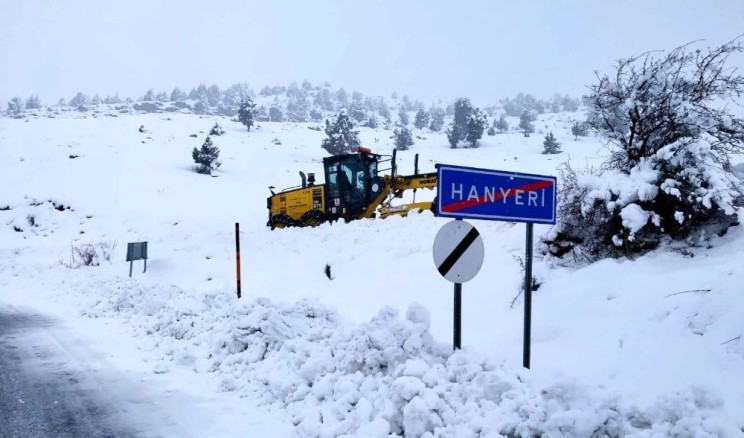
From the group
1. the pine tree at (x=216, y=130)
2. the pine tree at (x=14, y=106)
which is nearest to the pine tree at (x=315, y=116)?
the pine tree at (x=216, y=130)

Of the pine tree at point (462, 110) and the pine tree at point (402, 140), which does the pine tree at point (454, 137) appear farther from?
the pine tree at point (462, 110)

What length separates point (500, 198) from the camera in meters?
4.52

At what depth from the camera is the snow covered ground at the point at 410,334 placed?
3523 millimetres

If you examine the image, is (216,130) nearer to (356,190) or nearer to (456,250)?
(356,190)

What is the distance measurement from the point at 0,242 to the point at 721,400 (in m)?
29.6

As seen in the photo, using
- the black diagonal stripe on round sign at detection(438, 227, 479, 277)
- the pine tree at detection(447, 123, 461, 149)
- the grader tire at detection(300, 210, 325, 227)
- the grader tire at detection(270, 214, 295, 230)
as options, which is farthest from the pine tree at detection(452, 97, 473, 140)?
the black diagonal stripe on round sign at detection(438, 227, 479, 277)

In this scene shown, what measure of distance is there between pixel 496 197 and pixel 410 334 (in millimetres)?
1552

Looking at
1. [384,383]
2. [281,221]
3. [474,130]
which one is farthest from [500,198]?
[474,130]

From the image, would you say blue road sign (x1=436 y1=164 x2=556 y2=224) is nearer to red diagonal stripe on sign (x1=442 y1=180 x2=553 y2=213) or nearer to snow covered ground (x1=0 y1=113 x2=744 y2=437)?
red diagonal stripe on sign (x1=442 y1=180 x2=553 y2=213)

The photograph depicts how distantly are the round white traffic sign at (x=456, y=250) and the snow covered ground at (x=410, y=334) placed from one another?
0.69m

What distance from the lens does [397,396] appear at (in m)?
3.81

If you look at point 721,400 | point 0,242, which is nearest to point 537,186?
point 721,400

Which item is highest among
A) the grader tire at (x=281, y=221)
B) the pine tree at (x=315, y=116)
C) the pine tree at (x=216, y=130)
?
the pine tree at (x=315, y=116)

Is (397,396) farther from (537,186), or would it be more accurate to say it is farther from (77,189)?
(77,189)
